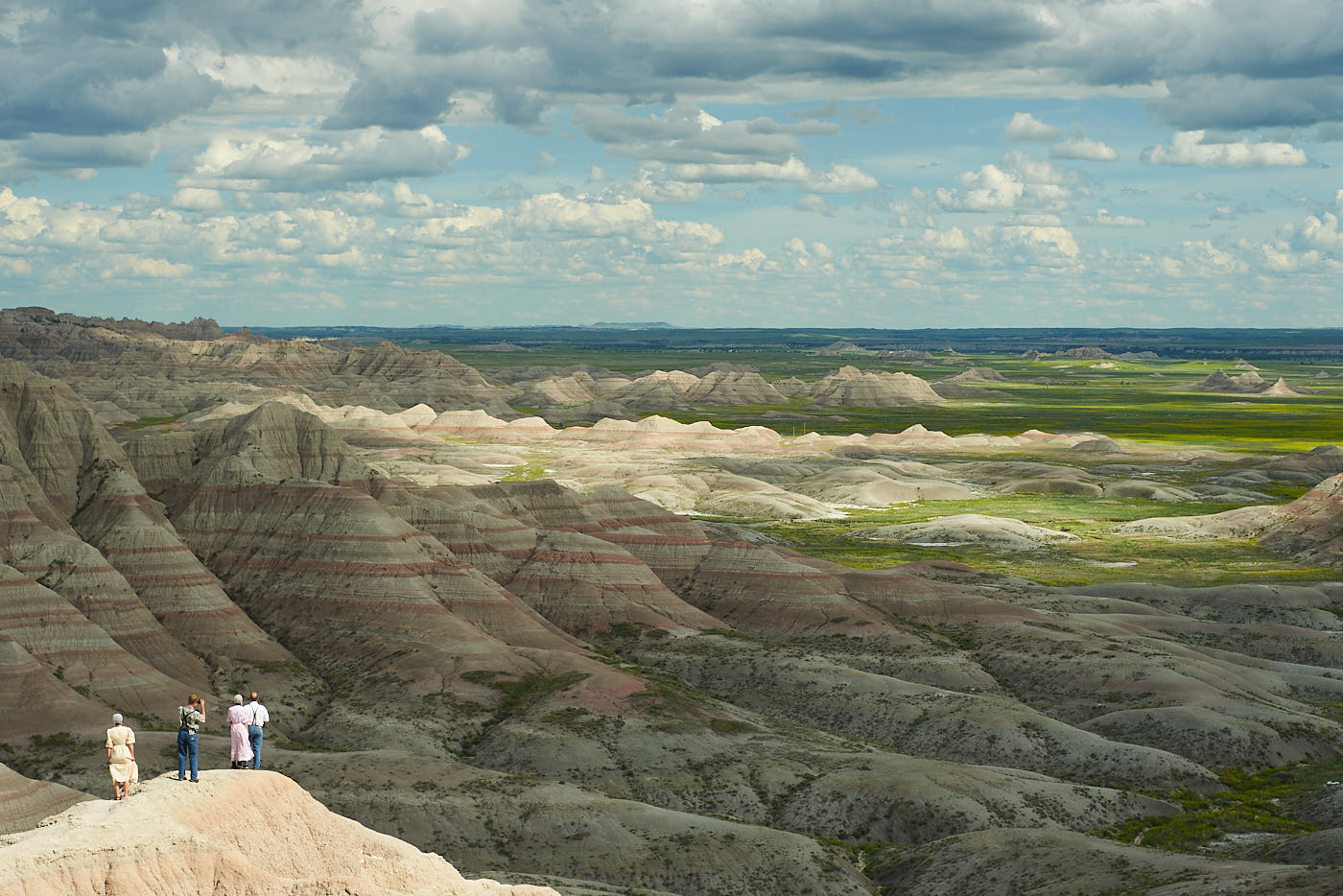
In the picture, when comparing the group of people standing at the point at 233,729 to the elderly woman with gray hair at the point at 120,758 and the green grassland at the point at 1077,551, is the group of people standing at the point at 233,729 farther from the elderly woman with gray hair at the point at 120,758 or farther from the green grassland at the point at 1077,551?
the green grassland at the point at 1077,551

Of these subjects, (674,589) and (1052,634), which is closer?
(1052,634)

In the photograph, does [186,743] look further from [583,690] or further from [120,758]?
[583,690]

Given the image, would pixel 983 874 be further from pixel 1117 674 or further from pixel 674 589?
pixel 674 589

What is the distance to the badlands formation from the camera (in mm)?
50906

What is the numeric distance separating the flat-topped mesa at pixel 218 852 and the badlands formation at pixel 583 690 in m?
0.09

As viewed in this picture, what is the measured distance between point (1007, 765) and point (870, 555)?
69.3 m

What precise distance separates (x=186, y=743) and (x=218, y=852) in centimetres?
446

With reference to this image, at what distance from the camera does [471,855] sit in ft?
172

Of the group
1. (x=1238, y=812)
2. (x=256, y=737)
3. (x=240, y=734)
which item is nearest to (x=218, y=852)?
(x=240, y=734)

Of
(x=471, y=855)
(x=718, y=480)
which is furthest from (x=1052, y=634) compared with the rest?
(x=718, y=480)

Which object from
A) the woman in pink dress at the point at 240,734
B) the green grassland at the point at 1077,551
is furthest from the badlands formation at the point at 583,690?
the green grassland at the point at 1077,551

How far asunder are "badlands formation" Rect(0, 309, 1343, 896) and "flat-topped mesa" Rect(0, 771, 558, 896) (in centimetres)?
9

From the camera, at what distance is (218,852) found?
31719mm

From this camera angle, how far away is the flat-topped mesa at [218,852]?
29578 mm
